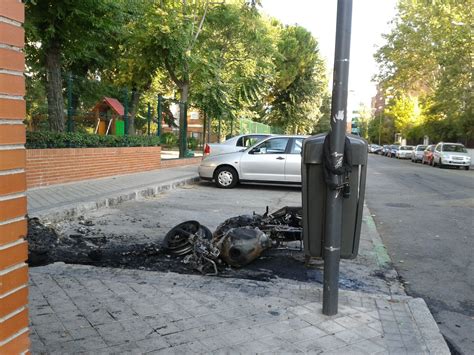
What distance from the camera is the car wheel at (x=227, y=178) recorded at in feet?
44.5

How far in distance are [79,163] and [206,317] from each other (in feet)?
29.6

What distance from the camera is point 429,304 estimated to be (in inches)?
183

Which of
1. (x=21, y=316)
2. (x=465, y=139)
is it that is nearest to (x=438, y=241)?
(x=21, y=316)

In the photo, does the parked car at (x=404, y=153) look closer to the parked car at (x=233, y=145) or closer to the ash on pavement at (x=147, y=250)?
the parked car at (x=233, y=145)

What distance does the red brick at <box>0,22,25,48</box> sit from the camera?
1723 mm

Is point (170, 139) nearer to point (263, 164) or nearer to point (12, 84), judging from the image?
point (263, 164)

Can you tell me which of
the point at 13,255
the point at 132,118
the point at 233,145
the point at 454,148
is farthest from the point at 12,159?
the point at 454,148

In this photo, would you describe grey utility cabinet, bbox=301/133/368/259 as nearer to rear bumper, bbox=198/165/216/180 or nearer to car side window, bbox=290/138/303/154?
car side window, bbox=290/138/303/154

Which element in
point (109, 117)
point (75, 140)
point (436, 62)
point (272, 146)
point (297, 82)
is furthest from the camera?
point (297, 82)

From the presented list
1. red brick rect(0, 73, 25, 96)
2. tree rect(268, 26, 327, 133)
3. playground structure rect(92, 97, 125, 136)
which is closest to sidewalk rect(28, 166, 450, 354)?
red brick rect(0, 73, 25, 96)

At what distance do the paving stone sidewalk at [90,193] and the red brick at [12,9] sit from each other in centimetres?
575

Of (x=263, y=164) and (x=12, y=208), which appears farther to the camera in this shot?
(x=263, y=164)

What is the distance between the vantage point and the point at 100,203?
29.1ft

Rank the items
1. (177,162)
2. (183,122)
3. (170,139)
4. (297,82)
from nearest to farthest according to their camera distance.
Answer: (177,162) → (183,122) → (170,139) → (297,82)
